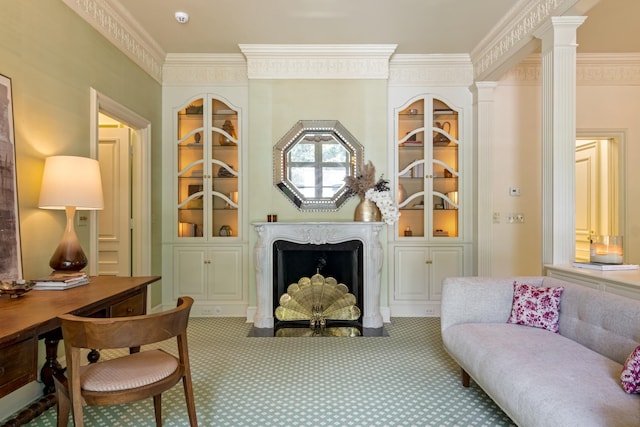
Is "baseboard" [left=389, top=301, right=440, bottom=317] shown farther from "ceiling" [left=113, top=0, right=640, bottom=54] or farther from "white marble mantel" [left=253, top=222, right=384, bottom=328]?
"ceiling" [left=113, top=0, right=640, bottom=54]

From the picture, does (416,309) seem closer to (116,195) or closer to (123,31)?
(116,195)

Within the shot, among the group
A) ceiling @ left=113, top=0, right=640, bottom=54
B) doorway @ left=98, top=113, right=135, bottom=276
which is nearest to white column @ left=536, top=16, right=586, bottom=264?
ceiling @ left=113, top=0, right=640, bottom=54

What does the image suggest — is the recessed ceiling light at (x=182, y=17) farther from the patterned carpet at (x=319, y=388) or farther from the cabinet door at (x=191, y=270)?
the patterned carpet at (x=319, y=388)

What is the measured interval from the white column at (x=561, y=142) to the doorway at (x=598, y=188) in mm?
2065

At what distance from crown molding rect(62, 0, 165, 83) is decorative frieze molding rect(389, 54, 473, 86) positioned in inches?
105

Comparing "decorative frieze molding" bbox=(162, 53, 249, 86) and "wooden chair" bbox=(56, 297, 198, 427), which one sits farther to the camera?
"decorative frieze molding" bbox=(162, 53, 249, 86)

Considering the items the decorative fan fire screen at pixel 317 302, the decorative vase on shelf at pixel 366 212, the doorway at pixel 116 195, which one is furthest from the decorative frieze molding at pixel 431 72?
the doorway at pixel 116 195

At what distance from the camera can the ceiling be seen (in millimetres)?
3279

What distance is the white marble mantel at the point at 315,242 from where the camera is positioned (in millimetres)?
3875

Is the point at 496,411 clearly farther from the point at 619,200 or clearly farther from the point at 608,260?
the point at 619,200

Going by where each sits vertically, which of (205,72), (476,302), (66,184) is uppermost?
(205,72)

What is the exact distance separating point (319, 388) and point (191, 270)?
2.42 meters

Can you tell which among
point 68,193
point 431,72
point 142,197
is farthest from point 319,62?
point 68,193

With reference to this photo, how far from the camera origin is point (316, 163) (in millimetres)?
4246
